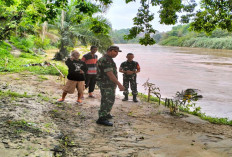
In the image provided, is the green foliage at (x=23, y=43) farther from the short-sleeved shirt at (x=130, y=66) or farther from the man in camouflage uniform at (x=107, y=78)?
the man in camouflage uniform at (x=107, y=78)

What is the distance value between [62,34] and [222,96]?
13142 millimetres

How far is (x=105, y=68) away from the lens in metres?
4.16

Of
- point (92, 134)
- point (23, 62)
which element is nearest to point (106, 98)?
point (92, 134)

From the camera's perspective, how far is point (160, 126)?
491 cm

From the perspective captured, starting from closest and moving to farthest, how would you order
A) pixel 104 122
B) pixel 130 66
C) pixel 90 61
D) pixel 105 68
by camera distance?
1. pixel 105 68
2. pixel 104 122
3. pixel 90 61
4. pixel 130 66

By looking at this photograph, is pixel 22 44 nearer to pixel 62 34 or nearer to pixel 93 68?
pixel 62 34

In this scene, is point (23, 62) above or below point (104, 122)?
above

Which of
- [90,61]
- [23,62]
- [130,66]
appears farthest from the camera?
[23,62]

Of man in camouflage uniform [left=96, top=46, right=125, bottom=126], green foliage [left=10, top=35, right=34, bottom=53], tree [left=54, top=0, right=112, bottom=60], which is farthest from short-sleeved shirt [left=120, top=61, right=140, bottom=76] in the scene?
green foliage [left=10, top=35, right=34, bottom=53]

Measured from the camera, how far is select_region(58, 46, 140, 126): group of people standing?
420 centimetres

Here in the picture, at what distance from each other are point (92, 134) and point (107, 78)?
1091mm

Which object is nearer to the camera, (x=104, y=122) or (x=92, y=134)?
(x=92, y=134)

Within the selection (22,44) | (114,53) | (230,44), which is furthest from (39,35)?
(230,44)

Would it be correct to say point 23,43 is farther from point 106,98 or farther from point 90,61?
point 106,98
